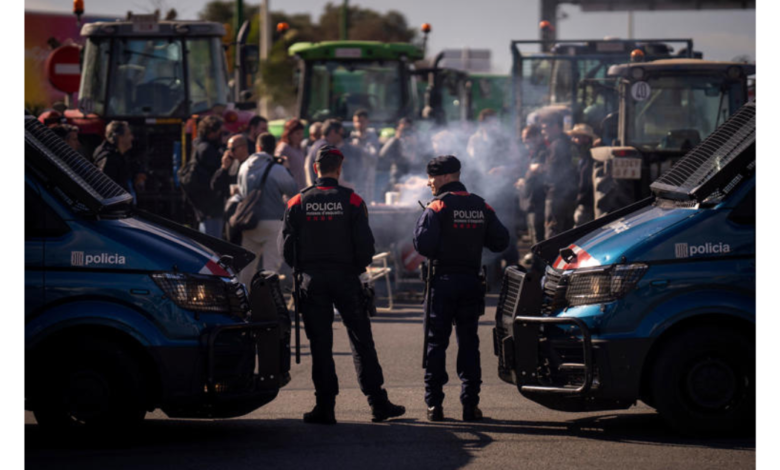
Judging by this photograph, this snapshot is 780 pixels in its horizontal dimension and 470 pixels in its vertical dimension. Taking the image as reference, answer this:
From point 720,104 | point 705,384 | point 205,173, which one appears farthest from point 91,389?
point 720,104

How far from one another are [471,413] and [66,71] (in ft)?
46.7

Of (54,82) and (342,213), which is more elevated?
(54,82)

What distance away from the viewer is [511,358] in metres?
7.36

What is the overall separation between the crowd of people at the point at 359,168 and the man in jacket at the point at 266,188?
1 cm

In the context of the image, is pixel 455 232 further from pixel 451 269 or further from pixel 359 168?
pixel 359 168

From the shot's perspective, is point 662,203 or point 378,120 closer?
point 662,203

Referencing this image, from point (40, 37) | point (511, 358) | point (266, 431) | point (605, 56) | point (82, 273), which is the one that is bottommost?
→ point (266, 431)

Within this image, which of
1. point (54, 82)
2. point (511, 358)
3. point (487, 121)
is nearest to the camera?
point (511, 358)

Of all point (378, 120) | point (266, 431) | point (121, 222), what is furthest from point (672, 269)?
point (378, 120)

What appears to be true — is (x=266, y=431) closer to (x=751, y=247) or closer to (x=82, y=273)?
(x=82, y=273)

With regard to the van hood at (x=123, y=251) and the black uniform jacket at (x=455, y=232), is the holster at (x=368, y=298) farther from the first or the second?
the van hood at (x=123, y=251)

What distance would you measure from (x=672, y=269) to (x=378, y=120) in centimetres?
1395

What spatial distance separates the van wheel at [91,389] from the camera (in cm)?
665

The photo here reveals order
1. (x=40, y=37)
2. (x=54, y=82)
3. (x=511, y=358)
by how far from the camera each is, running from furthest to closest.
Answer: (x=40, y=37)
(x=54, y=82)
(x=511, y=358)
